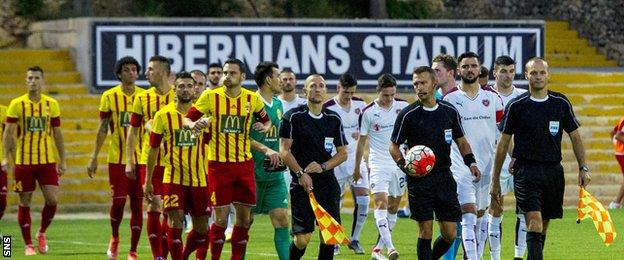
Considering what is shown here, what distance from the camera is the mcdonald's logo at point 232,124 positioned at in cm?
1487

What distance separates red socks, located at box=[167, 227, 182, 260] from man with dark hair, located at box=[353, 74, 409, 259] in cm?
312

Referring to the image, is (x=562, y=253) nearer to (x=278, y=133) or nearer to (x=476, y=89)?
(x=476, y=89)

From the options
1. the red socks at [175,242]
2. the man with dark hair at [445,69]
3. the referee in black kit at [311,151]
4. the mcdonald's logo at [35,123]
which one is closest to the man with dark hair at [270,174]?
the referee in black kit at [311,151]

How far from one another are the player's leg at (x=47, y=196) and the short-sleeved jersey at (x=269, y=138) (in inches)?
154

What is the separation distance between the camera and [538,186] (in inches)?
583

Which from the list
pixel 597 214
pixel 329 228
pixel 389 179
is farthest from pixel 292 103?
pixel 597 214

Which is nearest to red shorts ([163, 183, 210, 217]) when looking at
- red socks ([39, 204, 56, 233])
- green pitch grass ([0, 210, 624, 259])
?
green pitch grass ([0, 210, 624, 259])

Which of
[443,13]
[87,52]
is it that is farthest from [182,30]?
[443,13]

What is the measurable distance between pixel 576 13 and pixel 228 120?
78.3 feet

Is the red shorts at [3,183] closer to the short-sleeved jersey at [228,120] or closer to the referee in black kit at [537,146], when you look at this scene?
the short-sleeved jersey at [228,120]

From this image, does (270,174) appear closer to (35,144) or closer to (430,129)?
(430,129)

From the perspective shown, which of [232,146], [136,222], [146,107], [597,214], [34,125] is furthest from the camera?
[34,125]

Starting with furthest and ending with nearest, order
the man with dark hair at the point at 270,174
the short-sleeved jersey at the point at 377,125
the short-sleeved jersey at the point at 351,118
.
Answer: the short-sleeved jersey at the point at 351,118 → the short-sleeved jersey at the point at 377,125 → the man with dark hair at the point at 270,174

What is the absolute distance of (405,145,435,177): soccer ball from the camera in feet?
46.5
